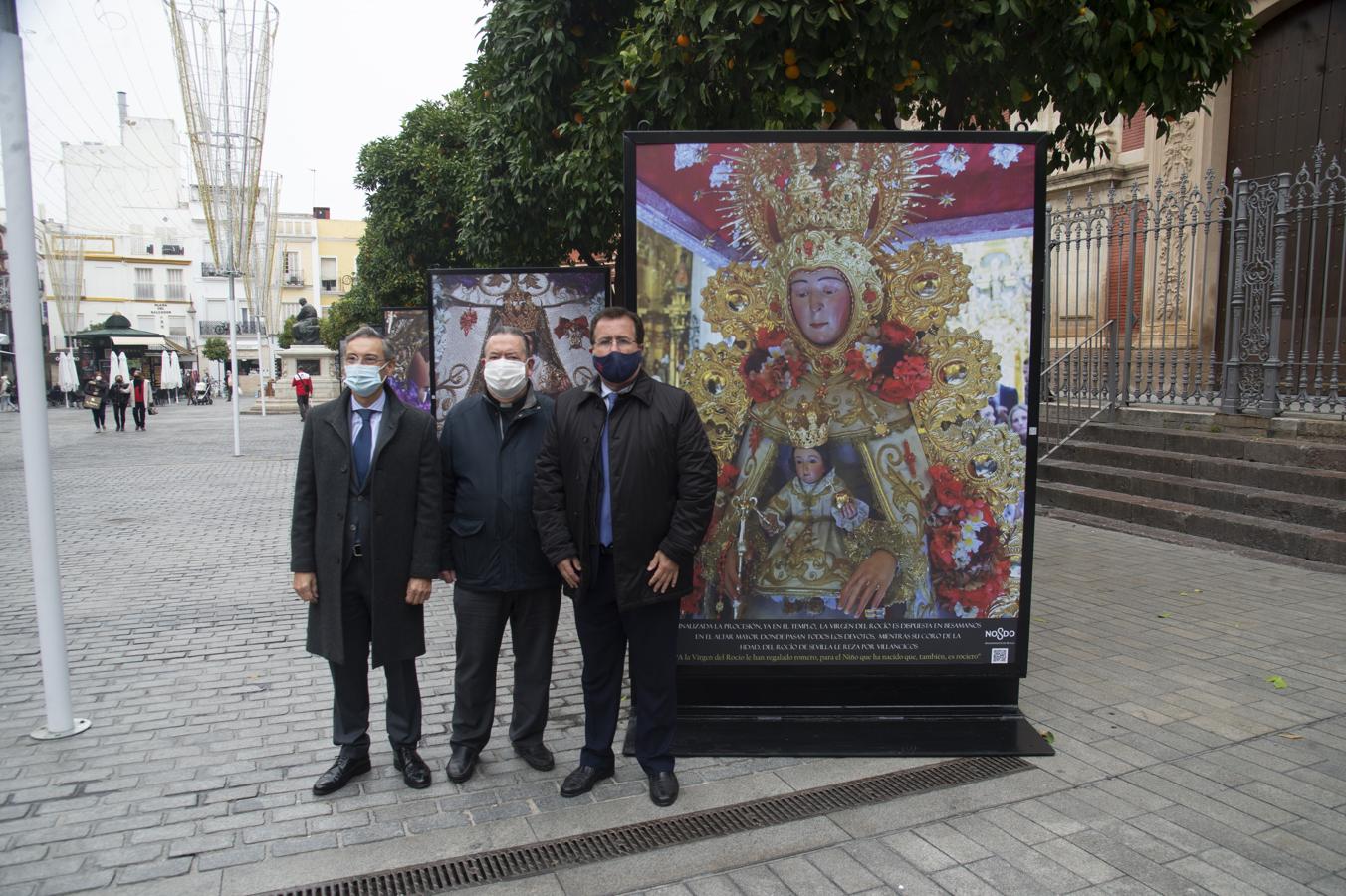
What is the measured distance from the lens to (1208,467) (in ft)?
29.5

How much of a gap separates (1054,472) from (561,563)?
8447 millimetres

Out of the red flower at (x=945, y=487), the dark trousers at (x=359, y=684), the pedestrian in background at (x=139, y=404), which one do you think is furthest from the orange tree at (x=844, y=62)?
the pedestrian in background at (x=139, y=404)

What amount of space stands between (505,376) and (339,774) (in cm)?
176

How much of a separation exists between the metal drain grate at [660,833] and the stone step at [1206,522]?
4972mm

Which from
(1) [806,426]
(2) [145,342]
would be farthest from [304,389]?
(2) [145,342]

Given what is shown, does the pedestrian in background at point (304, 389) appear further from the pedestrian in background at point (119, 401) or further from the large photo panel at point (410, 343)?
the large photo panel at point (410, 343)

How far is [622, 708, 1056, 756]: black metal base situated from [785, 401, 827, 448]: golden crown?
4.31 feet

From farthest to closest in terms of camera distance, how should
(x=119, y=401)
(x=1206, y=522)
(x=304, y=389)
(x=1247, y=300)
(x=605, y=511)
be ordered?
(x=304, y=389) → (x=119, y=401) → (x=1247, y=300) → (x=1206, y=522) → (x=605, y=511)

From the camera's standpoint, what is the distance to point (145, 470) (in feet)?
52.1

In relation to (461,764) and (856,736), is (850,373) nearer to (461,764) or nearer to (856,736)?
(856,736)

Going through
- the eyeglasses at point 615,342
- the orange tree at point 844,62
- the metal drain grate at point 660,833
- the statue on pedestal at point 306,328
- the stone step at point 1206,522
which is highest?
the orange tree at point 844,62

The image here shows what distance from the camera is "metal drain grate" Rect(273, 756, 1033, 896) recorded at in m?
3.18

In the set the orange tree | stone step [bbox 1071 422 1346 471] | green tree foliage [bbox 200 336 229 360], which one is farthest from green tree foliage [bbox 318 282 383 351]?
green tree foliage [bbox 200 336 229 360]

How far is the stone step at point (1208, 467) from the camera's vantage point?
311 inches
